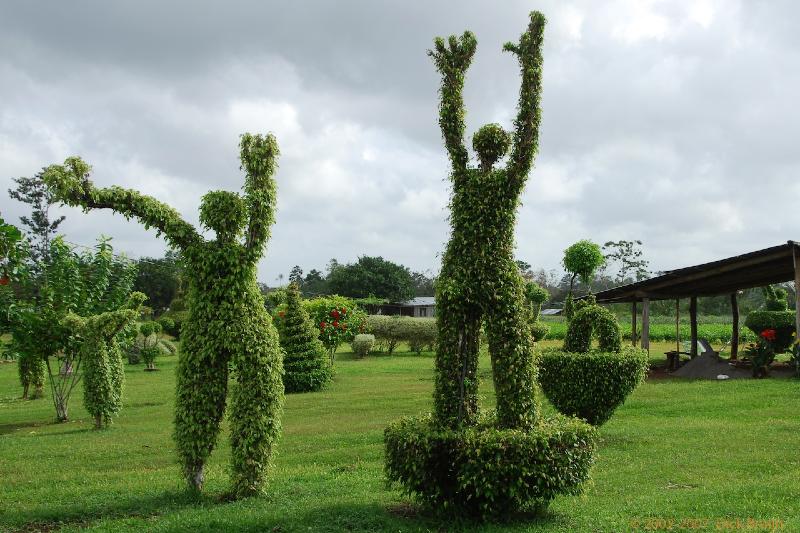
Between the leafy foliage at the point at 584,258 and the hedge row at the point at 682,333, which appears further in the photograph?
the hedge row at the point at 682,333

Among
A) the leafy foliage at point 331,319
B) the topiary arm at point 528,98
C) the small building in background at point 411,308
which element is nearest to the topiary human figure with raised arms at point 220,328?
the topiary arm at point 528,98

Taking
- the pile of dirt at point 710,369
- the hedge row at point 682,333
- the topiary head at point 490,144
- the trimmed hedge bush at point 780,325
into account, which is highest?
the topiary head at point 490,144

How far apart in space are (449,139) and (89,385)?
403 inches

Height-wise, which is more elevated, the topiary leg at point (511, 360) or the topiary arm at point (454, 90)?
the topiary arm at point (454, 90)

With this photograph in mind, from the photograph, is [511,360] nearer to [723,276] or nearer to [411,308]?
[723,276]

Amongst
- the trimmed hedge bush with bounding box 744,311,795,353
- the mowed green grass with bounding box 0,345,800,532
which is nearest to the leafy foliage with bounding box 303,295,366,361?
the mowed green grass with bounding box 0,345,800,532

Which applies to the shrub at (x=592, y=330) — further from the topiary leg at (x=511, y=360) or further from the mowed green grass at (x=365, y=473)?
the topiary leg at (x=511, y=360)

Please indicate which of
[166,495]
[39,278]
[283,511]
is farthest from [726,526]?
[39,278]

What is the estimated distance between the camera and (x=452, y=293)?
6.41 metres

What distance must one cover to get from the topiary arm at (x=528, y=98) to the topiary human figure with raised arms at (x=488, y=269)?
0.01 m

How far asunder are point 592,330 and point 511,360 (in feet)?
14.2

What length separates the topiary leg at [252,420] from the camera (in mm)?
7254

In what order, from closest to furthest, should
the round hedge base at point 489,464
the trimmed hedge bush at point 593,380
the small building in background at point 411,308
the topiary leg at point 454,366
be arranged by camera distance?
the round hedge base at point 489,464 < the topiary leg at point 454,366 < the trimmed hedge bush at point 593,380 < the small building in background at point 411,308

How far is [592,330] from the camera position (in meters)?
10.3
